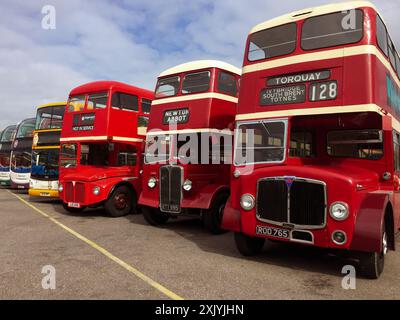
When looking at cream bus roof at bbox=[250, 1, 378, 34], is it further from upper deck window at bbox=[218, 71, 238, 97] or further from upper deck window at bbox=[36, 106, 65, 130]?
upper deck window at bbox=[36, 106, 65, 130]

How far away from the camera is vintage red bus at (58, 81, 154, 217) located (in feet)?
34.9

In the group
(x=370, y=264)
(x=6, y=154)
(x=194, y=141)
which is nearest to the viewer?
(x=370, y=264)

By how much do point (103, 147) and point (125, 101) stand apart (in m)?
1.59

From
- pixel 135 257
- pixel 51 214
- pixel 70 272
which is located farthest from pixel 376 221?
pixel 51 214

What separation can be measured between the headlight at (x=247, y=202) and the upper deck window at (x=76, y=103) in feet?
24.6

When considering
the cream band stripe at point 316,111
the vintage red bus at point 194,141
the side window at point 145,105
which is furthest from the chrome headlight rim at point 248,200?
the side window at point 145,105

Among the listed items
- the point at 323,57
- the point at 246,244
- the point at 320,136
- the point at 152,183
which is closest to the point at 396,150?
the point at 320,136

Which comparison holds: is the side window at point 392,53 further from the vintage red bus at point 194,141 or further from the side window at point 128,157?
the side window at point 128,157

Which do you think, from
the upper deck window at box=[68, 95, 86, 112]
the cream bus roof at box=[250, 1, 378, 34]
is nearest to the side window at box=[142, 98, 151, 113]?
the upper deck window at box=[68, 95, 86, 112]

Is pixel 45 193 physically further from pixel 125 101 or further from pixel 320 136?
pixel 320 136

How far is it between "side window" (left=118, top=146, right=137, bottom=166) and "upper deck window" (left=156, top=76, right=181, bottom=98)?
271cm

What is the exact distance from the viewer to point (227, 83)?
8.98 meters

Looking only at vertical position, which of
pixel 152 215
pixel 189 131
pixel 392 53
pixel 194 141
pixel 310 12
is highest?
pixel 310 12
